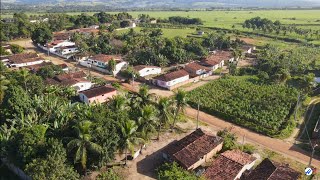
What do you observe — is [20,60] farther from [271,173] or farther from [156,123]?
[271,173]

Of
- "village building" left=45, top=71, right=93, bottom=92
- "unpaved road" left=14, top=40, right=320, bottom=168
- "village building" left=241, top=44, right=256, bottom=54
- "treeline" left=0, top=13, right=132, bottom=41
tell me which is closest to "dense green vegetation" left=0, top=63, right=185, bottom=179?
"unpaved road" left=14, top=40, right=320, bottom=168

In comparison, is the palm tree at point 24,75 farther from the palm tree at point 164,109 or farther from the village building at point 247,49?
the village building at point 247,49

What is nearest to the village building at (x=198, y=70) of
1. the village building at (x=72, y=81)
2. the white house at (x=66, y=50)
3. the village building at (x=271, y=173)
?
the village building at (x=72, y=81)

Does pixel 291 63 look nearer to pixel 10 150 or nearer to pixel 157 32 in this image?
pixel 157 32

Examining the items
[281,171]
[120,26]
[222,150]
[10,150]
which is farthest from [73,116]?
[120,26]

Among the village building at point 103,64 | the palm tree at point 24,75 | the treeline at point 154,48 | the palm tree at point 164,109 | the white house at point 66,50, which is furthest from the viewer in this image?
the white house at point 66,50

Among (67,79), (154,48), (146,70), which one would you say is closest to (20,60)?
(67,79)
